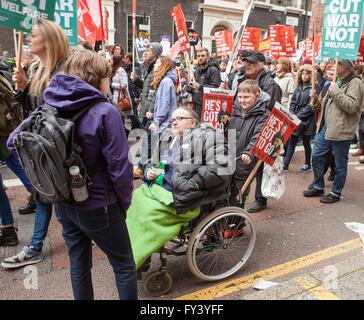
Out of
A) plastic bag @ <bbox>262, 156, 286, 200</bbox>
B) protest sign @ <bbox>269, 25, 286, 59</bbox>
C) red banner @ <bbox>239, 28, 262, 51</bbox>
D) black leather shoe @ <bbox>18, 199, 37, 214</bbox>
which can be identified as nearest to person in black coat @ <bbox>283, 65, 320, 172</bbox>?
plastic bag @ <bbox>262, 156, 286, 200</bbox>

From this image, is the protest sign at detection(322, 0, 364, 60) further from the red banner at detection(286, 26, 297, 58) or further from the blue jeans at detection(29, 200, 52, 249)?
the red banner at detection(286, 26, 297, 58)

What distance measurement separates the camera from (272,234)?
149 inches

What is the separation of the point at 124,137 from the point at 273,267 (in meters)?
2.09

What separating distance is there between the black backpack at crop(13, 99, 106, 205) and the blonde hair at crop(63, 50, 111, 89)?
182mm

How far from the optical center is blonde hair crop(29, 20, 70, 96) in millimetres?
2479

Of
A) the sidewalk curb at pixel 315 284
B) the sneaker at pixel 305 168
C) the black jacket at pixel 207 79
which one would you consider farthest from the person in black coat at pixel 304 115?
the sidewalk curb at pixel 315 284

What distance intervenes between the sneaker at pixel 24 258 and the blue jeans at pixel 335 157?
3984 millimetres

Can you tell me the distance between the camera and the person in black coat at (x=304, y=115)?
19.9 feet

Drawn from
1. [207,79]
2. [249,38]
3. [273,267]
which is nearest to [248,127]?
[273,267]

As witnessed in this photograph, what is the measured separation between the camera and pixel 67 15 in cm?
400

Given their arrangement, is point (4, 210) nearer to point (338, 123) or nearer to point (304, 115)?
point (338, 123)

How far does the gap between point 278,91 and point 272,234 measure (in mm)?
1962

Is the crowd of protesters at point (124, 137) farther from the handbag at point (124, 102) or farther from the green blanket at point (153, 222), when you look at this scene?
the handbag at point (124, 102)

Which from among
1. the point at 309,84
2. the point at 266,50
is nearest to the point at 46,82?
the point at 309,84
